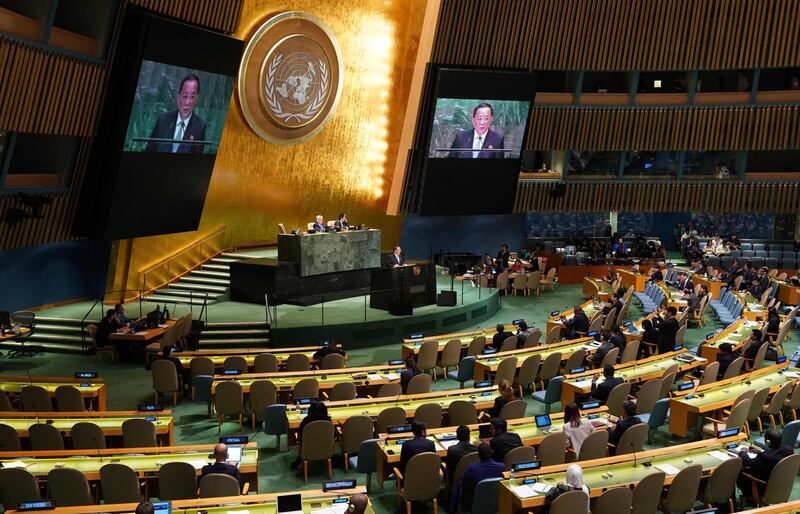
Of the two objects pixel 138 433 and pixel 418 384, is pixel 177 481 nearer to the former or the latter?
pixel 138 433

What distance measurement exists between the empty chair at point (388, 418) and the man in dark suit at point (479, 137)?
574 inches

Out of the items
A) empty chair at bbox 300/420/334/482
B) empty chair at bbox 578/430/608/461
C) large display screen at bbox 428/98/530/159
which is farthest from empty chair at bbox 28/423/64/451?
large display screen at bbox 428/98/530/159

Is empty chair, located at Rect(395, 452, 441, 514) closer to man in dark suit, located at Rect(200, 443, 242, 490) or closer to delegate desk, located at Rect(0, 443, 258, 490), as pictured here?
delegate desk, located at Rect(0, 443, 258, 490)

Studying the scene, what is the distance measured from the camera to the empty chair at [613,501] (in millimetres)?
7301

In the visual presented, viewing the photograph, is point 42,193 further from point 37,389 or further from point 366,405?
point 366,405

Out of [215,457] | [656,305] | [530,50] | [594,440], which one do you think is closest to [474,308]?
[656,305]

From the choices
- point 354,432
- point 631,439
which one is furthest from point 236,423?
point 631,439

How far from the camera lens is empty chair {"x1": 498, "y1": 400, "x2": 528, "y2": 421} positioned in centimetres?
1005

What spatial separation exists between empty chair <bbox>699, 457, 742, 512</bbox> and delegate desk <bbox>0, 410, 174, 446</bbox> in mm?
6024

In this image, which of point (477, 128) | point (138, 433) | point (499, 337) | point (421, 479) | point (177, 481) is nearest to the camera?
point (177, 481)

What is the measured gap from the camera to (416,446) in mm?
8422

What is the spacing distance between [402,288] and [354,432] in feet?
28.5

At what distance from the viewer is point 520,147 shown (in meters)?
24.8

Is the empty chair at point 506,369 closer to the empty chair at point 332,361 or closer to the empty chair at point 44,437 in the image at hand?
the empty chair at point 332,361
